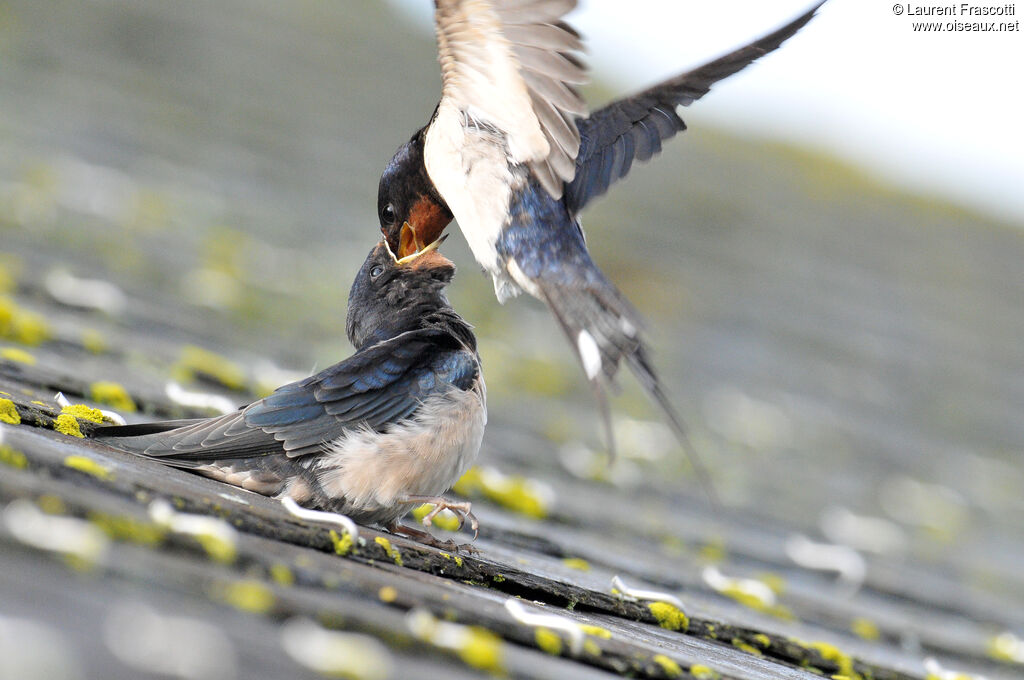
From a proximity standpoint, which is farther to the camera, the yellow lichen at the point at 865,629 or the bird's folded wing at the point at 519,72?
the yellow lichen at the point at 865,629

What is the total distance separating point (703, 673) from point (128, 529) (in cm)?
87

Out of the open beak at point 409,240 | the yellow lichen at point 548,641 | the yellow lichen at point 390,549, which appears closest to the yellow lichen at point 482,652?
the yellow lichen at point 548,641

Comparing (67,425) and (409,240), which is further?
(409,240)

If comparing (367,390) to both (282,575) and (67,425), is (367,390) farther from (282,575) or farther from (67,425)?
(282,575)

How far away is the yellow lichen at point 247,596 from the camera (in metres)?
1.31

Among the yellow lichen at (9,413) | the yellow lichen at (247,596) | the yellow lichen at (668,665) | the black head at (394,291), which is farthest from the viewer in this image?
the black head at (394,291)

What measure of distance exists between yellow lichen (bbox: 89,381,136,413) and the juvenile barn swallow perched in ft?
2.27

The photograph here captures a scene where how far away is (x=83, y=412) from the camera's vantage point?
2.17m

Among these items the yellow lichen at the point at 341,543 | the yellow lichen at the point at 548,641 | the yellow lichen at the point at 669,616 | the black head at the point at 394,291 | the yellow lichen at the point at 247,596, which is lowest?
the yellow lichen at the point at 247,596

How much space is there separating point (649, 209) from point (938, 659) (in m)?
4.82

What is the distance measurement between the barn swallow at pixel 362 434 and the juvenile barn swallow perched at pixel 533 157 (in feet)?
0.94

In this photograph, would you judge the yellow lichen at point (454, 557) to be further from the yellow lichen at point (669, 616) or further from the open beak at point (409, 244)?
the open beak at point (409, 244)

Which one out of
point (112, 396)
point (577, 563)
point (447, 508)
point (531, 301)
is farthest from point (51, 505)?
point (531, 301)

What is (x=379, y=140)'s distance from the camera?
7086 millimetres
